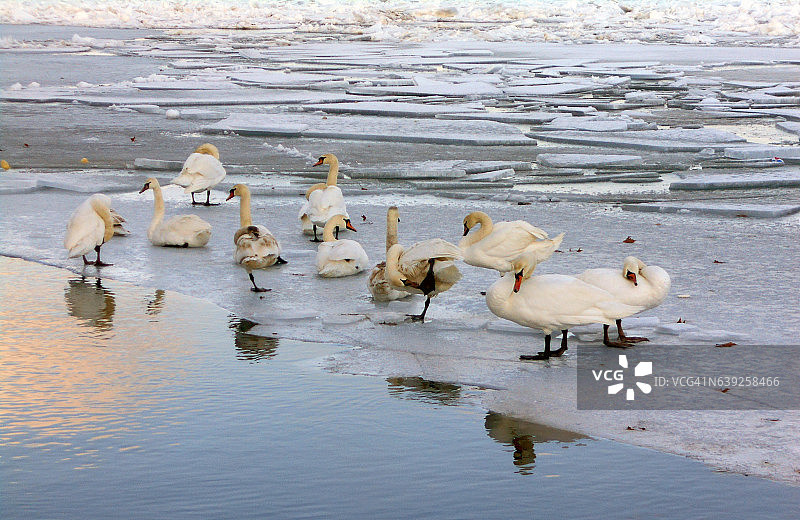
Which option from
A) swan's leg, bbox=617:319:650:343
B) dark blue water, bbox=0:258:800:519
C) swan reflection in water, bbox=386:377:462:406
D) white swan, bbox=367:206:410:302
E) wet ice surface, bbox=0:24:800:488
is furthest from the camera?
white swan, bbox=367:206:410:302

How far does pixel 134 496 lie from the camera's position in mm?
3367

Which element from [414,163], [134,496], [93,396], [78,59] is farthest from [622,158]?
[78,59]

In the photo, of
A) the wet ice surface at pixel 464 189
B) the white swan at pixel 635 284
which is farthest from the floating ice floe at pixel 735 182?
the white swan at pixel 635 284

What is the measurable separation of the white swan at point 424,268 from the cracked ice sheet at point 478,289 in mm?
151

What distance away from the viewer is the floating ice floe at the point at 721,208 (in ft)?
28.2

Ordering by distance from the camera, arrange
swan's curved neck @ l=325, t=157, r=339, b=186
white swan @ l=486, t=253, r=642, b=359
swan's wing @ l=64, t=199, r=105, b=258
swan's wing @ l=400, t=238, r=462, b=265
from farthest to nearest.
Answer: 1. swan's curved neck @ l=325, t=157, r=339, b=186
2. swan's wing @ l=64, t=199, r=105, b=258
3. swan's wing @ l=400, t=238, r=462, b=265
4. white swan @ l=486, t=253, r=642, b=359

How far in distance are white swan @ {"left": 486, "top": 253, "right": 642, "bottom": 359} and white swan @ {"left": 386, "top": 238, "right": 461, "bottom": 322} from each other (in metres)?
0.75

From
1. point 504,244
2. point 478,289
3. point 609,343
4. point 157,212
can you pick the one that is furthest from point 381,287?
point 157,212

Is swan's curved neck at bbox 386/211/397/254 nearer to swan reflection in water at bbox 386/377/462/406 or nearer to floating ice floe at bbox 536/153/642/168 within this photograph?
swan reflection in water at bbox 386/377/462/406

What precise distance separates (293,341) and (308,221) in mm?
2823

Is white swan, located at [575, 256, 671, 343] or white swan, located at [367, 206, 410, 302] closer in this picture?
white swan, located at [575, 256, 671, 343]

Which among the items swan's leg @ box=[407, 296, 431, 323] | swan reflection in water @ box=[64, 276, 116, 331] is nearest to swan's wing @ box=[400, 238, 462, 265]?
swan's leg @ box=[407, 296, 431, 323]

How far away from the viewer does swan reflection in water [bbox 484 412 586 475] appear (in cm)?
380

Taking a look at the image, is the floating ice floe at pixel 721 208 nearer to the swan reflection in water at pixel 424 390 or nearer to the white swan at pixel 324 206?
the white swan at pixel 324 206
